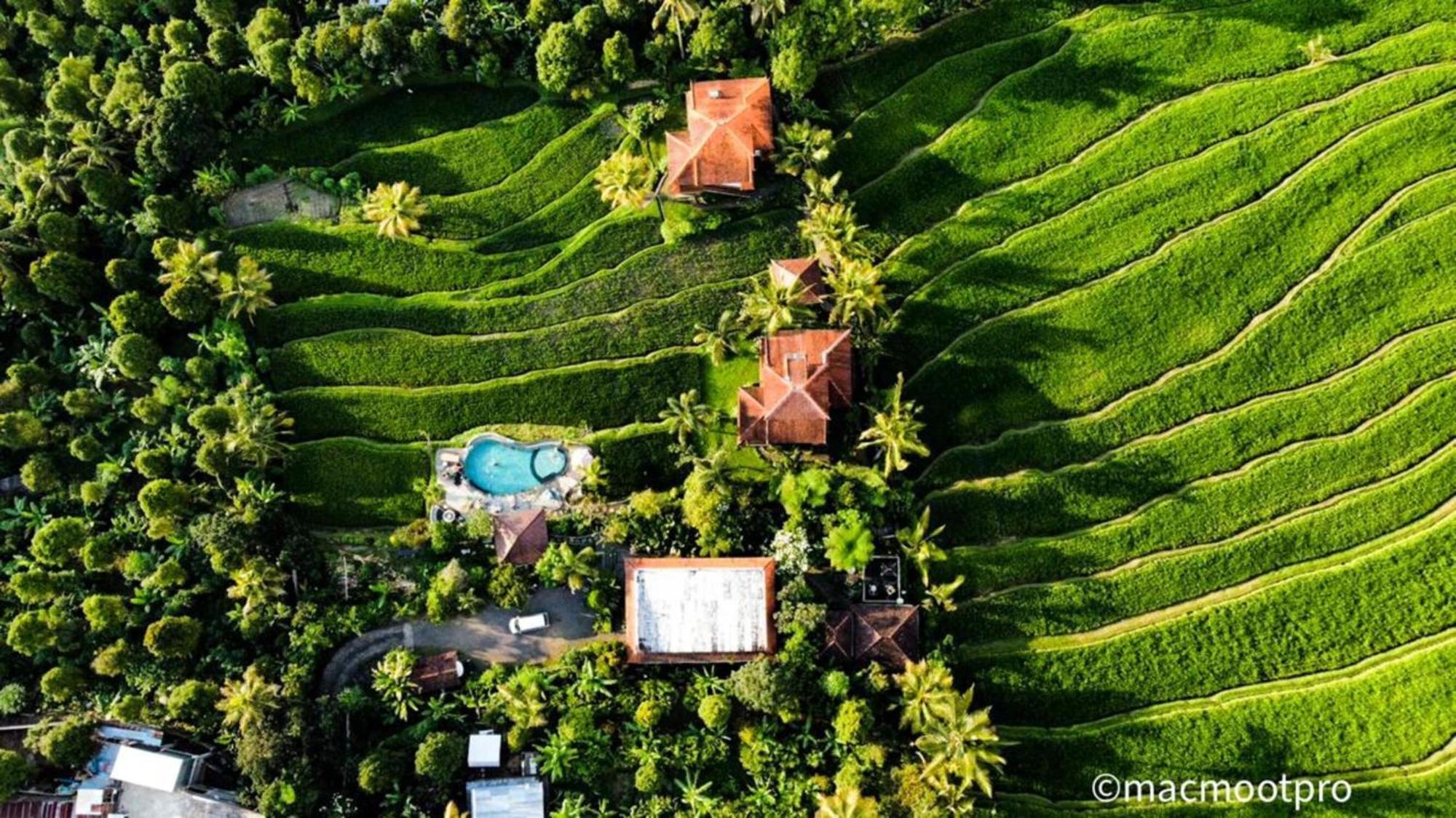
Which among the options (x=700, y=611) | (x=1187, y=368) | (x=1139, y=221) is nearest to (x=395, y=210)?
(x=700, y=611)

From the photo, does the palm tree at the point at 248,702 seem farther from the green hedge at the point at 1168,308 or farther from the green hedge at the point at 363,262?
the green hedge at the point at 1168,308

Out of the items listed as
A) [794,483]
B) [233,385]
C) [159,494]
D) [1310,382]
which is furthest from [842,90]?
[159,494]

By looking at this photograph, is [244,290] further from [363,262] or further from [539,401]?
[539,401]

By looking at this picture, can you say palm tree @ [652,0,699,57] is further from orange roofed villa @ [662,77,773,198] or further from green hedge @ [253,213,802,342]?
green hedge @ [253,213,802,342]

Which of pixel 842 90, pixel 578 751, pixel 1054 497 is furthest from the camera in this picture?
pixel 842 90

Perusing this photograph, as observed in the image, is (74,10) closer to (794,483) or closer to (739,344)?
(739,344)
